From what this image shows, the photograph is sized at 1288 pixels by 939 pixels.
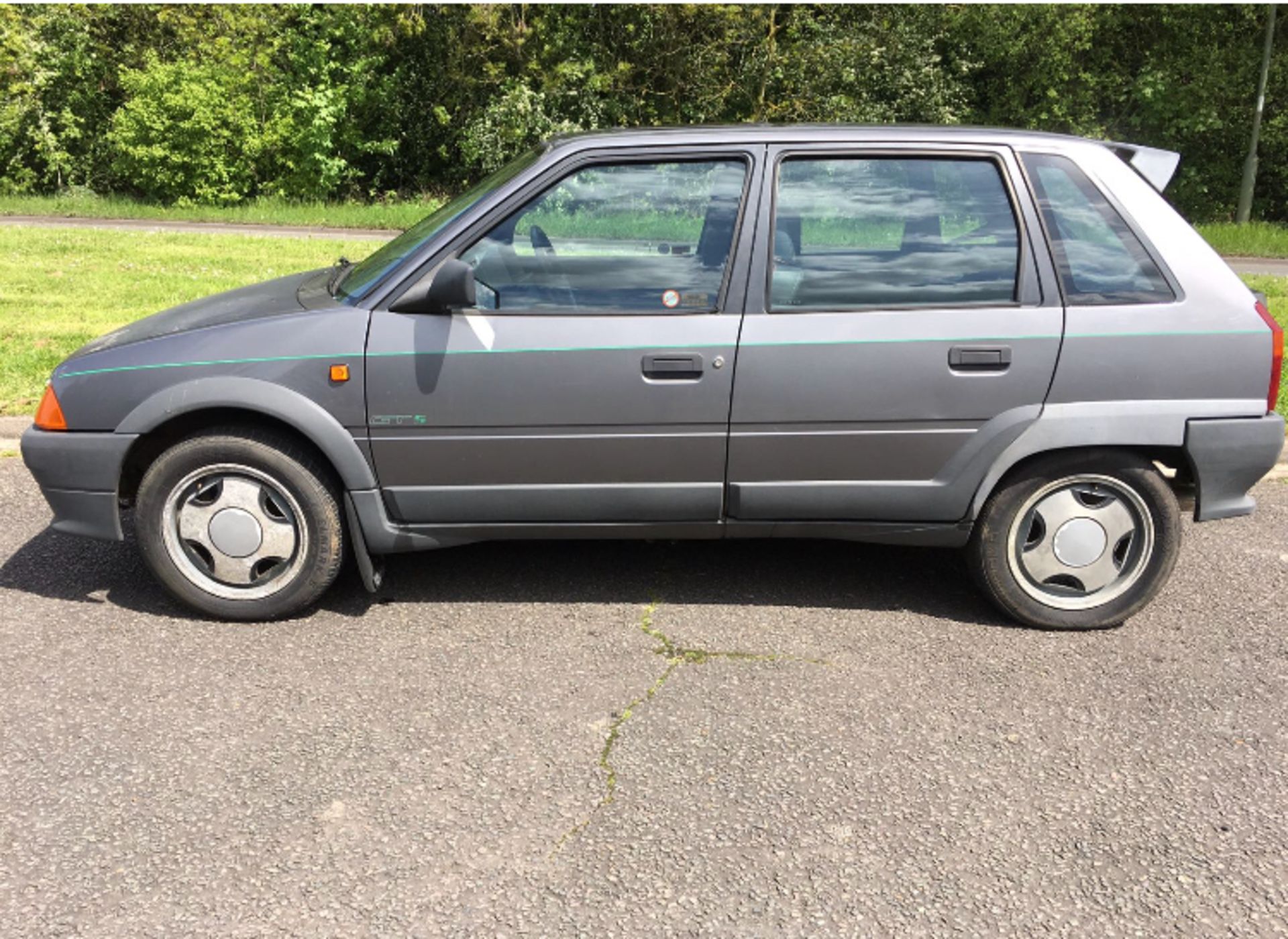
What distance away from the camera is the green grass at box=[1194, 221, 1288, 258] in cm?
1827

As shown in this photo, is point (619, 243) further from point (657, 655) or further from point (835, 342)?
point (657, 655)

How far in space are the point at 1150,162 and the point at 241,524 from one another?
11.9 ft

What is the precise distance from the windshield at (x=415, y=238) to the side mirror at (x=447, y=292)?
218 mm

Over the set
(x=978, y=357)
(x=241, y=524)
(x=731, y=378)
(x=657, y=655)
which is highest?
(x=978, y=357)

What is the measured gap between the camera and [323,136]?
86.6 feet

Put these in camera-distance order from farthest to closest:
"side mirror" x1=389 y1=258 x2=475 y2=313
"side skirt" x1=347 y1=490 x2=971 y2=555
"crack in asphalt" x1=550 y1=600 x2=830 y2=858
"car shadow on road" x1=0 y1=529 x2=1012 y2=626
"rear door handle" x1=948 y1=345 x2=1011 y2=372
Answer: "car shadow on road" x1=0 y1=529 x2=1012 y2=626 → "side skirt" x1=347 y1=490 x2=971 y2=555 → "rear door handle" x1=948 y1=345 x2=1011 y2=372 → "side mirror" x1=389 y1=258 x2=475 y2=313 → "crack in asphalt" x1=550 y1=600 x2=830 y2=858

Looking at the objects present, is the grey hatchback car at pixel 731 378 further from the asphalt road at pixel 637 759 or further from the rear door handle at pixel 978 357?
the asphalt road at pixel 637 759

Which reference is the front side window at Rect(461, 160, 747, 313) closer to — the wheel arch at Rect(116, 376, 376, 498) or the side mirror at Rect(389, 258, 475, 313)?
the side mirror at Rect(389, 258, 475, 313)

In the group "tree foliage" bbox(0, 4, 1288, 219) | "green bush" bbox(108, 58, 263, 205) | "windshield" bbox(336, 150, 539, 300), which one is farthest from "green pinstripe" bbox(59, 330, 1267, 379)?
"green bush" bbox(108, 58, 263, 205)

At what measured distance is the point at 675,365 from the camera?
151 inches

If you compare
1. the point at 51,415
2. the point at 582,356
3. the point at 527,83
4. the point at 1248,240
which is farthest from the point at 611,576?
the point at 527,83

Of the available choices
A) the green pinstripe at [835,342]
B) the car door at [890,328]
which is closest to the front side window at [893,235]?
the car door at [890,328]

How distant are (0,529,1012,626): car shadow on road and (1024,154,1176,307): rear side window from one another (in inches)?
50.0

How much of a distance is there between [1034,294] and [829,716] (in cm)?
162
